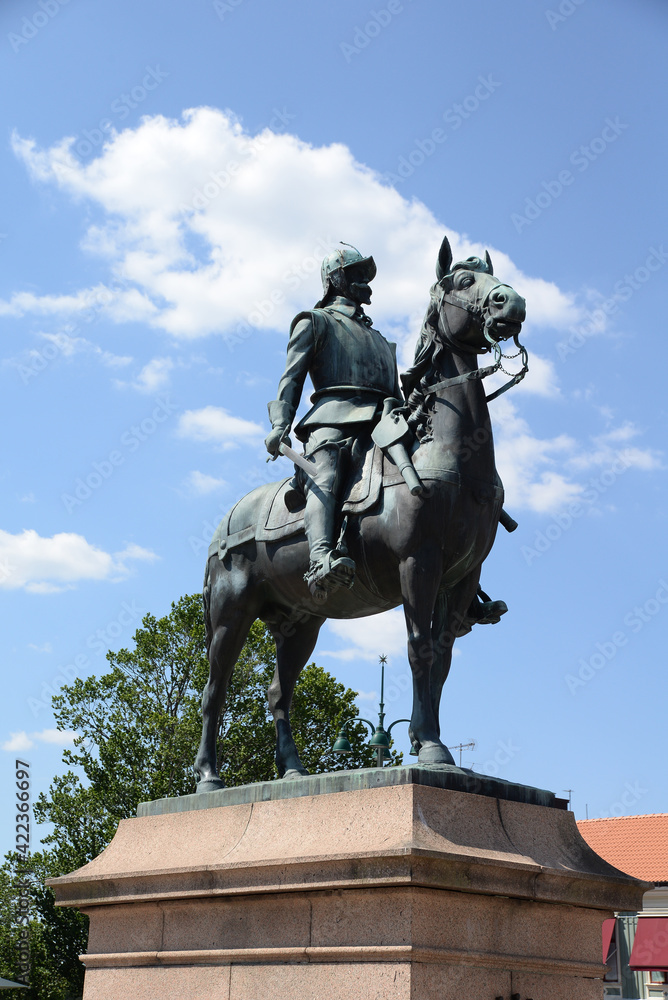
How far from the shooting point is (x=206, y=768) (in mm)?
8781

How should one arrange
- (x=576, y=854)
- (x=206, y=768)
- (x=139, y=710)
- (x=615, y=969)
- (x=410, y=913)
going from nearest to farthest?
(x=410, y=913), (x=576, y=854), (x=206, y=768), (x=139, y=710), (x=615, y=969)

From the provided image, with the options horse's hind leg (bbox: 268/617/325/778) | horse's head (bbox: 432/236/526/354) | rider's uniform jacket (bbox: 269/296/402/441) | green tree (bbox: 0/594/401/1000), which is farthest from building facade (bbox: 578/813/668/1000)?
horse's head (bbox: 432/236/526/354)

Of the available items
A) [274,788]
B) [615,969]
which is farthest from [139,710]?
[274,788]

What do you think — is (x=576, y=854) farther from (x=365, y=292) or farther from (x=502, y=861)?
(x=365, y=292)

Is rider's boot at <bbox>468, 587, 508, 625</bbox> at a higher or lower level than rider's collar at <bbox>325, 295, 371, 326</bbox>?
lower

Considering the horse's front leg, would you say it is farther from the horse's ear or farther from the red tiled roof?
the red tiled roof

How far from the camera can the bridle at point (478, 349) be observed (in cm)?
757

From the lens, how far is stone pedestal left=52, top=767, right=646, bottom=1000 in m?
6.31

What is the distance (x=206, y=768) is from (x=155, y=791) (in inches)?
786

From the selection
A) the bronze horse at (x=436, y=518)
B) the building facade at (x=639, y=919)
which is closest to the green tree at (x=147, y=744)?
the building facade at (x=639, y=919)

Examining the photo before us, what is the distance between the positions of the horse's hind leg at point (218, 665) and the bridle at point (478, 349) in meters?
2.50

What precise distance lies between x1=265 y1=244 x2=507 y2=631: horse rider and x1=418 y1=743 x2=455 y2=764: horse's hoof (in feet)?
3.71

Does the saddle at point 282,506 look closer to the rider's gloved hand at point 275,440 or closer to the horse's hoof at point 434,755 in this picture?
the rider's gloved hand at point 275,440

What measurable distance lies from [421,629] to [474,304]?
2.27 m
